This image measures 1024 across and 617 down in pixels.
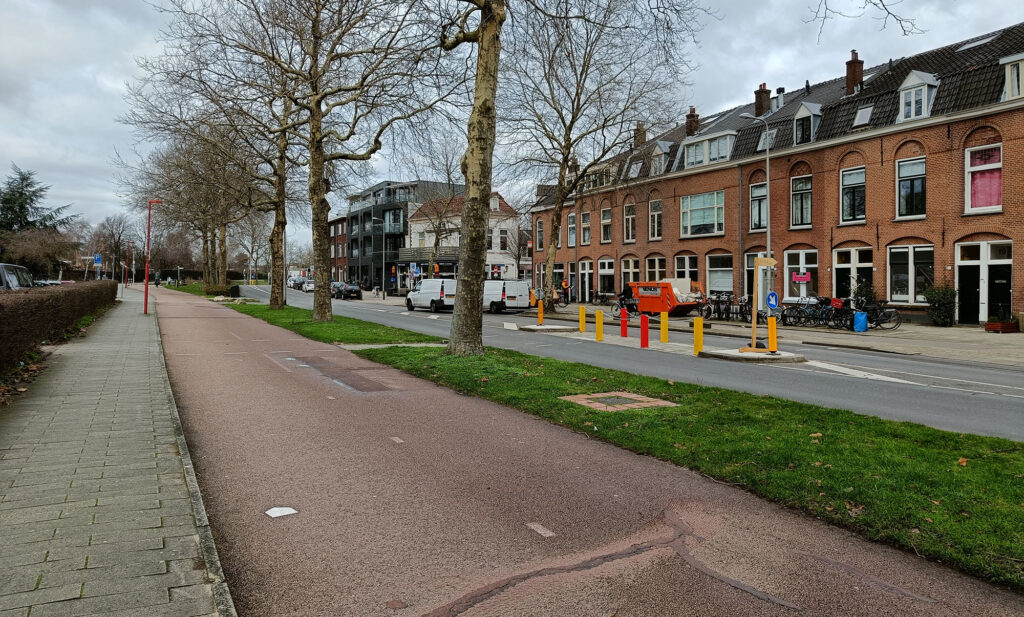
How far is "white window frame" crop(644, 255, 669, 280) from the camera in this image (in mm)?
39791

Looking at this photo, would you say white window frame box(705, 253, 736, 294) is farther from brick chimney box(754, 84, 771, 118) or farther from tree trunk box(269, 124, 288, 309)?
tree trunk box(269, 124, 288, 309)

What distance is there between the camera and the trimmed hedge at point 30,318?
9.04 meters

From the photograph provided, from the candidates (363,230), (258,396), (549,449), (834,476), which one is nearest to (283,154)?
(258,396)

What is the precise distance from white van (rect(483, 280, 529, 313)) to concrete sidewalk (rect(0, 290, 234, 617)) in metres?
27.4

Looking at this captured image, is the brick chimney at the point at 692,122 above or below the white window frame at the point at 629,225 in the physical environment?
above

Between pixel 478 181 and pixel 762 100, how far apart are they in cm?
2997

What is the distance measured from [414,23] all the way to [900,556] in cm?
1273

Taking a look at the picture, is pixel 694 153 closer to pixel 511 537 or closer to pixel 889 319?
pixel 889 319

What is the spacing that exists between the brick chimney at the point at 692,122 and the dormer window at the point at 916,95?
1464 cm

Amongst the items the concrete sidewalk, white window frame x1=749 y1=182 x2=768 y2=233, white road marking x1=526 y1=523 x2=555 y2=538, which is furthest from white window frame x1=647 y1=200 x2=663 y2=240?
white road marking x1=526 y1=523 x2=555 y2=538

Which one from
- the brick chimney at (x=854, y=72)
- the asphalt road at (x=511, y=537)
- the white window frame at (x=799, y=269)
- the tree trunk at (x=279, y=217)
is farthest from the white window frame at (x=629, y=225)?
the asphalt road at (x=511, y=537)

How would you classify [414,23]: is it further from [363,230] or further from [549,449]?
[363,230]

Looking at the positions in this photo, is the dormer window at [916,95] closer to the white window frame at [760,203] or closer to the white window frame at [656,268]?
the white window frame at [760,203]

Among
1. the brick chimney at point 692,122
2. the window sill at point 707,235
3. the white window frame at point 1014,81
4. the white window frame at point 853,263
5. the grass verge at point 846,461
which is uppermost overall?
the brick chimney at point 692,122
